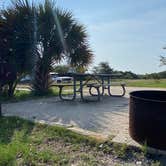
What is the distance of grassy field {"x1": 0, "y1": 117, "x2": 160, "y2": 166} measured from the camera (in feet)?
9.34

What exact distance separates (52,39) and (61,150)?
7198 mm

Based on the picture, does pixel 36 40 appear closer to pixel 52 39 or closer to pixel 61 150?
pixel 52 39

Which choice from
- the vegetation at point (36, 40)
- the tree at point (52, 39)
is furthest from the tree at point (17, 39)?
the tree at point (52, 39)

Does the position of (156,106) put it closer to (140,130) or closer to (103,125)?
(140,130)

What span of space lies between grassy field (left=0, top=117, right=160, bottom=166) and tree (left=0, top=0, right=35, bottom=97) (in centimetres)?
555

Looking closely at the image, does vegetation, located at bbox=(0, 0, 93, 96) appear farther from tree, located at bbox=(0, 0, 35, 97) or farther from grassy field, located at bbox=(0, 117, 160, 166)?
grassy field, located at bbox=(0, 117, 160, 166)

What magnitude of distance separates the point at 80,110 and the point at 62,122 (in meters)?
1.30

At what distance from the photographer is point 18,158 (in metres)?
2.99

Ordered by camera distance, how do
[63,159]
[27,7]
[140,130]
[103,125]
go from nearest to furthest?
[63,159] → [140,130] → [103,125] → [27,7]

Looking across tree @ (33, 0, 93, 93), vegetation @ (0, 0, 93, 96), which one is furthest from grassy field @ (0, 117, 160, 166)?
tree @ (33, 0, 93, 93)

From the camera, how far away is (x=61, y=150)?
3219 millimetres

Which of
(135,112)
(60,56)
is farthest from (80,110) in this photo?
(60,56)

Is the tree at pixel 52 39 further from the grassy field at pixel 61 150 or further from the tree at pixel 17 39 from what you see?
the grassy field at pixel 61 150

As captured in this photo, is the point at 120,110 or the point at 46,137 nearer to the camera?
the point at 46,137
